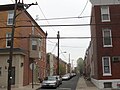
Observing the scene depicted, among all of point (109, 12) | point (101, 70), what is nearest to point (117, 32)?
point (109, 12)

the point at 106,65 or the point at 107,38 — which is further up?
the point at 107,38

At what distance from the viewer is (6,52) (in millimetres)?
33281

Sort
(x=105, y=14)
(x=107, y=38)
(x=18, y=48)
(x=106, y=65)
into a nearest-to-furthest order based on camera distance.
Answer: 1. (x=106, y=65)
2. (x=107, y=38)
3. (x=105, y=14)
4. (x=18, y=48)

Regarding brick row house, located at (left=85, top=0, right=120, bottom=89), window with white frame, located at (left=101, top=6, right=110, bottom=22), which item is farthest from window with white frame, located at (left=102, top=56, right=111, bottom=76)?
window with white frame, located at (left=101, top=6, right=110, bottom=22)

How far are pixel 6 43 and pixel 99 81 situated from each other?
13.2 meters

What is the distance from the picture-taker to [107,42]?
32.1 meters

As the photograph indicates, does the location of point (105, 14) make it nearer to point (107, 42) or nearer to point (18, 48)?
point (107, 42)

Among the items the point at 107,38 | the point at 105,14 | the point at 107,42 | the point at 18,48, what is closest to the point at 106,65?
the point at 107,42

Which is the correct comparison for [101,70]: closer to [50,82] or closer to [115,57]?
[115,57]

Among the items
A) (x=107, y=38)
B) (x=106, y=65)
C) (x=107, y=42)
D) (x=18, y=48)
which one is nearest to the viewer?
(x=106, y=65)

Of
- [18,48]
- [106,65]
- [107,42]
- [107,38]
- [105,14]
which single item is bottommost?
[106,65]

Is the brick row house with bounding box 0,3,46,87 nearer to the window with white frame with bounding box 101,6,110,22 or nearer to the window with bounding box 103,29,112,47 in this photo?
the window with bounding box 103,29,112,47

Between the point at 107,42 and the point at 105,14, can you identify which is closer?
the point at 107,42

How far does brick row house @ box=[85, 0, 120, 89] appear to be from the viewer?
31188mm
